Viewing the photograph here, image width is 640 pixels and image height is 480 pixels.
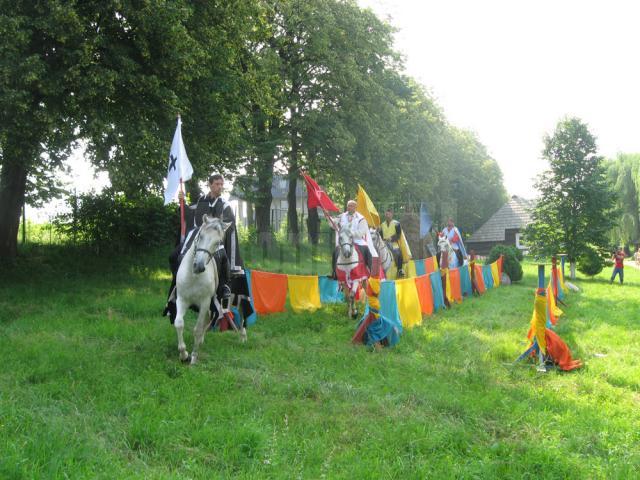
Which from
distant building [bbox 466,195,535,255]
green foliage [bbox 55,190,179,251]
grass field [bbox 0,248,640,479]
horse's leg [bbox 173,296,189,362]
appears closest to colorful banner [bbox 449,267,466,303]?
grass field [bbox 0,248,640,479]

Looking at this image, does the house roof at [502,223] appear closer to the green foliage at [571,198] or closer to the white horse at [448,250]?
the green foliage at [571,198]

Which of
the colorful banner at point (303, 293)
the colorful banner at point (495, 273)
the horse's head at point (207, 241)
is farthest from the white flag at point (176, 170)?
the colorful banner at point (495, 273)

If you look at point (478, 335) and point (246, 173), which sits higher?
point (246, 173)

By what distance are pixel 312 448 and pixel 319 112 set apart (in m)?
22.8

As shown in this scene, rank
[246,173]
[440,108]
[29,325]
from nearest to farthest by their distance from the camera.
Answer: [29,325], [246,173], [440,108]

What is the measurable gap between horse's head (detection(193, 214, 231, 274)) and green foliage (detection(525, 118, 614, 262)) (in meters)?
23.8

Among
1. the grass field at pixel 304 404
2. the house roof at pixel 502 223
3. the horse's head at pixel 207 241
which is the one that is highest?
the house roof at pixel 502 223

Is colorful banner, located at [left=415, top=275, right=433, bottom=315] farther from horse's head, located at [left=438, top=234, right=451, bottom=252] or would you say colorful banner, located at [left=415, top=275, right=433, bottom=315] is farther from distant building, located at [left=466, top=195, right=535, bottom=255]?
distant building, located at [left=466, top=195, right=535, bottom=255]

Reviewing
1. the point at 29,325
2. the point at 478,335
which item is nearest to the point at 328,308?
the point at 478,335

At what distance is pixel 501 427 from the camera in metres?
5.65

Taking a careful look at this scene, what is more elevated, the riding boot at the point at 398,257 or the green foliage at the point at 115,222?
the green foliage at the point at 115,222

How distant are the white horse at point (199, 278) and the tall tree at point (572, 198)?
77.3 feet

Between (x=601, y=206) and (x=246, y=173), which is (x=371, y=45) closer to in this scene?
(x=246, y=173)

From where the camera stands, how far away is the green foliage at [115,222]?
1838 centimetres
